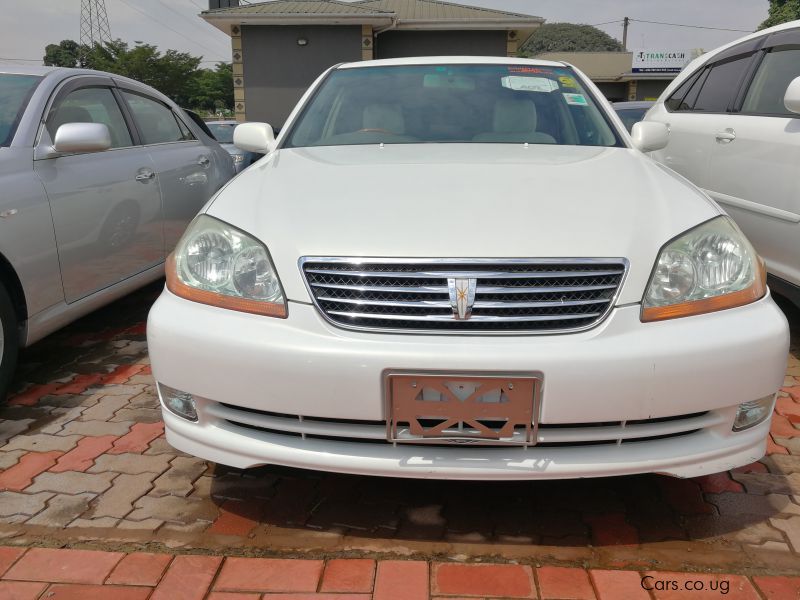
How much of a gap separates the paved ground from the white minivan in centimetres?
120

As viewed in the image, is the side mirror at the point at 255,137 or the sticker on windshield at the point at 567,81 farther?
the sticker on windshield at the point at 567,81

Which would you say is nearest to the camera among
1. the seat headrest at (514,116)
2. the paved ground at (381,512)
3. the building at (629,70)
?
the paved ground at (381,512)

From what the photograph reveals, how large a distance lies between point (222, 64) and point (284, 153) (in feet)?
229

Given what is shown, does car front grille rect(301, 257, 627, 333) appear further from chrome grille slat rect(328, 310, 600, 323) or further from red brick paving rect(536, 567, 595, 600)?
red brick paving rect(536, 567, 595, 600)

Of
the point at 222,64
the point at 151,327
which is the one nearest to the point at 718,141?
the point at 151,327

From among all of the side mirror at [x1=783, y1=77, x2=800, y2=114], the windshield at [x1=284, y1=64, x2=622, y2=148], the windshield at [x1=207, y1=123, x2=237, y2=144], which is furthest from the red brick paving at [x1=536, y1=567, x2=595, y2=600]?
the windshield at [x1=207, y1=123, x2=237, y2=144]

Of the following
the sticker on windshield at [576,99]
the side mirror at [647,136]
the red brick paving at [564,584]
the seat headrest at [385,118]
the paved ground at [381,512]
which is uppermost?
the sticker on windshield at [576,99]

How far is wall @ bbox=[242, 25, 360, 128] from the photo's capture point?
17.2 m

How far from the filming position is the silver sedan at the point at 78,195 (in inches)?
115

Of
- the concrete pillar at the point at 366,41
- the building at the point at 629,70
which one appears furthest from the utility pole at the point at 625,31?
the concrete pillar at the point at 366,41

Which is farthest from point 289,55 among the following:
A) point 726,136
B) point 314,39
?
point 726,136

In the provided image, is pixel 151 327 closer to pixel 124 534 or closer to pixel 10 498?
pixel 124 534

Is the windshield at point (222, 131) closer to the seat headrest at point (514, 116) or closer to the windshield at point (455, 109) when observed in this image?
the windshield at point (455, 109)

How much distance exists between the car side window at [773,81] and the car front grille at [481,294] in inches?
101
